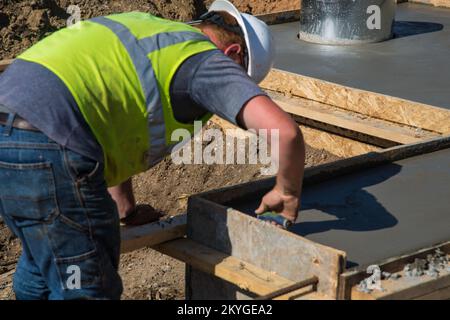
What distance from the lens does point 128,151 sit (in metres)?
3.47

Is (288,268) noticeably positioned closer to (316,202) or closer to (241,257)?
(241,257)

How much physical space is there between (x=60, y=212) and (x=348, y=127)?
3.22 m

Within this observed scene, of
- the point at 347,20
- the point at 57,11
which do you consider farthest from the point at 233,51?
the point at 57,11

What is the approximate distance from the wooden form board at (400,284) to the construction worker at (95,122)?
36 centimetres

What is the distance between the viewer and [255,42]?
3.67m

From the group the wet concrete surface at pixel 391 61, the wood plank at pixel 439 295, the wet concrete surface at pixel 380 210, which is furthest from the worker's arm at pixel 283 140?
the wet concrete surface at pixel 391 61

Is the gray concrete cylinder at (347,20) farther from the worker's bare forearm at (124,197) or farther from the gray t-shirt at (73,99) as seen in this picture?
the gray t-shirt at (73,99)

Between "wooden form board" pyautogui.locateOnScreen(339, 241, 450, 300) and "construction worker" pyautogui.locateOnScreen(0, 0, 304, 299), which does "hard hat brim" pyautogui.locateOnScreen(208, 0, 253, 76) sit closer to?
"construction worker" pyautogui.locateOnScreen(0, 0, 304, 299)

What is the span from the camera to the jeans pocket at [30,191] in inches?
127

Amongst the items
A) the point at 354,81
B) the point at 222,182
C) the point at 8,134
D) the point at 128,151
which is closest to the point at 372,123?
the point at 354,81

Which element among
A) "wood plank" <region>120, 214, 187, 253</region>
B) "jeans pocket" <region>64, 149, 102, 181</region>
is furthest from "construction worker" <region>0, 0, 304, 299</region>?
"wood plank" <region>120, 214, 187, 253</region>

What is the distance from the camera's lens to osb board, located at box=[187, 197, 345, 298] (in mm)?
3455

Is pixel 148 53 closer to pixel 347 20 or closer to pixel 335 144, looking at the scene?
pixel 335 144

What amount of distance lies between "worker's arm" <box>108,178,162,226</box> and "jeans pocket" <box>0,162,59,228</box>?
0.84 metres
